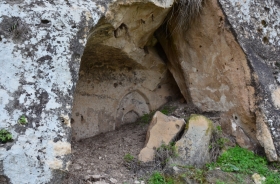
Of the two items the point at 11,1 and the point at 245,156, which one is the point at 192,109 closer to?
the point at 245,156

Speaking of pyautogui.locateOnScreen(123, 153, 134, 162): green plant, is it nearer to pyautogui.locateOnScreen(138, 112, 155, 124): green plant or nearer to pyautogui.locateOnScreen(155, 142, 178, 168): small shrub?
pyautogui.locateOnScreen(155, 142, 178, 168): small shrub

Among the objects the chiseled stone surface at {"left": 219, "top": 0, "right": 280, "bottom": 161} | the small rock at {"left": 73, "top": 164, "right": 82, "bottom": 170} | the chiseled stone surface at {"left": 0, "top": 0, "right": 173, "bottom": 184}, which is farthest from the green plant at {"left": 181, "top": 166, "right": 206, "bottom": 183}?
the chiseled stone surface at {"left": 0, "top": 0, "right": 173, "bottom": 184}

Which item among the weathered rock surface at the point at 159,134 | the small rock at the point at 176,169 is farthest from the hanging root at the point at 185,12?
the small rock at the point at 176,169

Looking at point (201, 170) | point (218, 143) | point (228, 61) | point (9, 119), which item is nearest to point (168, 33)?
point (228, 61)

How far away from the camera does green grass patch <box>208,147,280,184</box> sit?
354 cm

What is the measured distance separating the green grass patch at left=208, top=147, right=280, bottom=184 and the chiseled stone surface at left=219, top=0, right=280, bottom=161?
0.14 metres

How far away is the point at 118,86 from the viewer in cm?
475

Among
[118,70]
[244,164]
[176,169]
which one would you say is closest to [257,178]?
[244,164]

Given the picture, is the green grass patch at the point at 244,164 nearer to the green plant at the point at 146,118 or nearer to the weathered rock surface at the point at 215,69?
the weathered rock surface at the point at 215,69

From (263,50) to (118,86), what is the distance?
1.80 m

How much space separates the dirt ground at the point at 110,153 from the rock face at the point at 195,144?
18.7 inches

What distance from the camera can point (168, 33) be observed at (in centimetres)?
459

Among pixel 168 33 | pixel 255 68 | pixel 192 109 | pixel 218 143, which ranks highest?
pixel 168 33

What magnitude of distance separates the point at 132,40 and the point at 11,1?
170 centimetres
